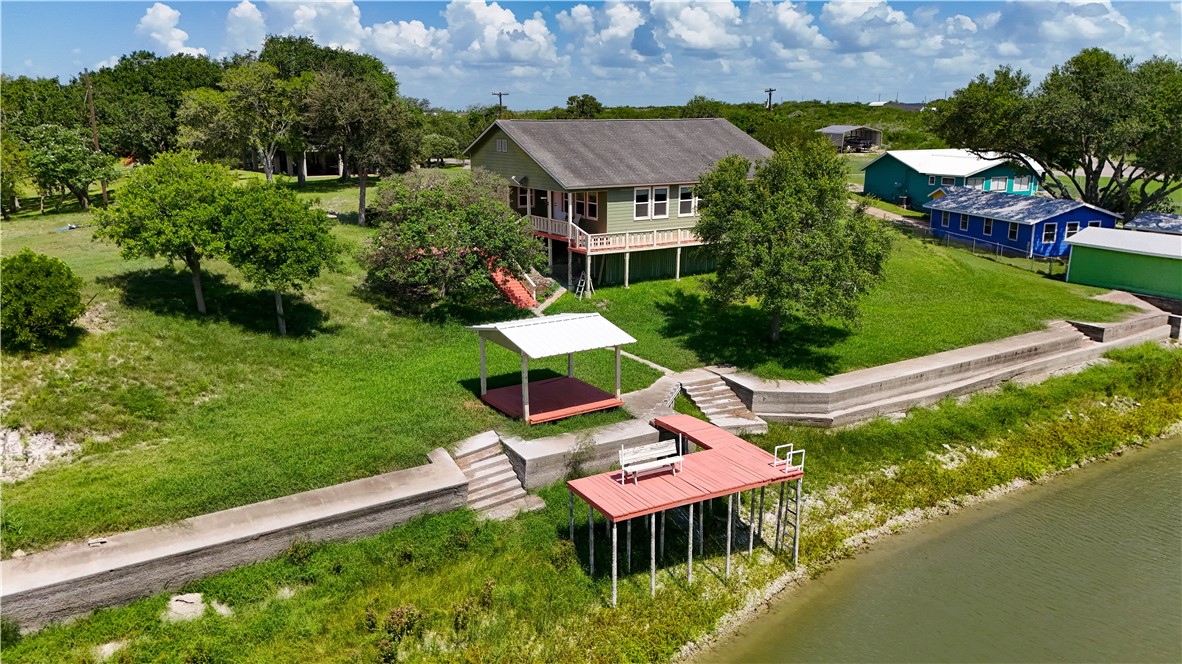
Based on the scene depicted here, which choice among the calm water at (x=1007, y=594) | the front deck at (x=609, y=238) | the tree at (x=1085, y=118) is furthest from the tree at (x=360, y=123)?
the tree at (x=1085, y=118)

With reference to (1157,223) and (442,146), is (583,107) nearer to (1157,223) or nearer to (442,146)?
(442,146)

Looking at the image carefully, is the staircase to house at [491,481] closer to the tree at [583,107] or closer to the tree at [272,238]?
the tree at [272,238]

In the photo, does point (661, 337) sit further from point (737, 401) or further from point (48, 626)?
point (48, 626)

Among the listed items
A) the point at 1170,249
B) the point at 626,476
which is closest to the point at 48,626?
the point at 626,476

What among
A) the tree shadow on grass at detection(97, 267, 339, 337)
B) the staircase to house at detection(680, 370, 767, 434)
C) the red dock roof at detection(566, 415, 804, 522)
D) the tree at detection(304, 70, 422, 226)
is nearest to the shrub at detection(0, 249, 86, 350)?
the tree shadow on grass at detection(97, 267, 339, 337)

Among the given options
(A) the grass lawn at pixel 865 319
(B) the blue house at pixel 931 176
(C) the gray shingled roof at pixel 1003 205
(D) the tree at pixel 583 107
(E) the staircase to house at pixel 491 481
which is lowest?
(E) the staircase to house at pixel 491 481

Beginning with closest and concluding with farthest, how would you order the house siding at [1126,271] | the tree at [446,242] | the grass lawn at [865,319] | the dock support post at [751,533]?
the dock support post at [751,533]
the grass lawn at [865,319]
the tree at [446,242]
the house siding at [1126,271]
